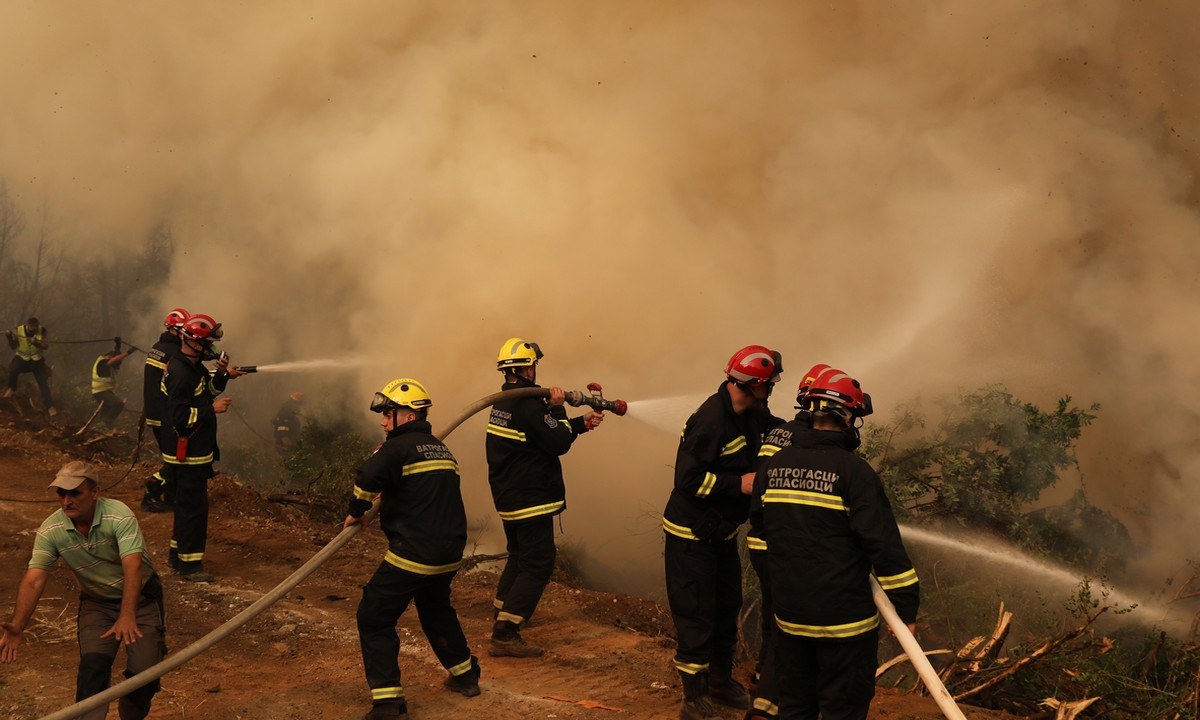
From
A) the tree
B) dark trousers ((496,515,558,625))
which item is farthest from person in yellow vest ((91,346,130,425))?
the tree

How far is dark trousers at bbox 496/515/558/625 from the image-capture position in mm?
6703

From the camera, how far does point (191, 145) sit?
1780 centimetres

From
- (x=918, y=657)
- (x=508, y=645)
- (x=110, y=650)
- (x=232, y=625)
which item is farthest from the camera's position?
(x=508, y=645)

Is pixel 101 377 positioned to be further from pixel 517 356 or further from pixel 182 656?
pixel 182 656

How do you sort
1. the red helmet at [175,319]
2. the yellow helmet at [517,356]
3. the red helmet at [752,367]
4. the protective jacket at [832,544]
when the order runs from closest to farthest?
1. the protective jacket at [832,544]
2. the red helmet at [752,367]
3. the yellow helmet at [517,356]
4. the red helmet at [175,319]

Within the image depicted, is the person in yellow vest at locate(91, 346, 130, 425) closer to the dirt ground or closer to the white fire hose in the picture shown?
the dirt ground

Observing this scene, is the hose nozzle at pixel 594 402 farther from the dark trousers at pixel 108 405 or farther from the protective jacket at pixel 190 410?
the dark trousers at pixel 108 405

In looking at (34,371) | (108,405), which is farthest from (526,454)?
(34,371)

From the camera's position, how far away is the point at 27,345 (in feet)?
45.2

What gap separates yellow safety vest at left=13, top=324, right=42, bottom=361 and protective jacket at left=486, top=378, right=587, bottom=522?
10114mm

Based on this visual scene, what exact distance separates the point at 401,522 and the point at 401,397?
0.71m

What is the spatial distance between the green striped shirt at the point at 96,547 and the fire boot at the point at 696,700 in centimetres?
304

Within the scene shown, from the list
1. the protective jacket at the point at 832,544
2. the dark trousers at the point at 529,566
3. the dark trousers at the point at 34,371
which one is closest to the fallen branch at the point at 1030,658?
the protective jacket at the point at 832,544

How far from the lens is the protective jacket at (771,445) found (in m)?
4.52
